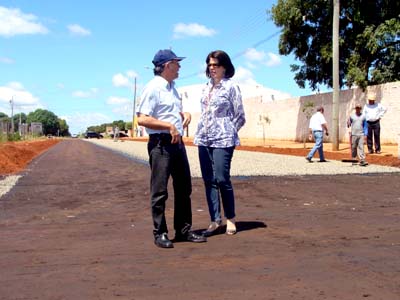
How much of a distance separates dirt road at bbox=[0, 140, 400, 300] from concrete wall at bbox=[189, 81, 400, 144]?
47.1 feet

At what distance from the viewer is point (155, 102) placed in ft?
17.2

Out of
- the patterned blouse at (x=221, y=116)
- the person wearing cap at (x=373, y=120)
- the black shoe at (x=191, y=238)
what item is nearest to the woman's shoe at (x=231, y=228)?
the black shoe at (x=191, y=238)

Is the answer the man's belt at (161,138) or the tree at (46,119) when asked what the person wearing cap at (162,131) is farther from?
the tree at (46,119)

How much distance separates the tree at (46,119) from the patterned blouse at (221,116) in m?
175

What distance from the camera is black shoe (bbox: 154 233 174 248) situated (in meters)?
5.19

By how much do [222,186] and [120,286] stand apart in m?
2.10

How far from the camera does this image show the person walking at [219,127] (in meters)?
5.73

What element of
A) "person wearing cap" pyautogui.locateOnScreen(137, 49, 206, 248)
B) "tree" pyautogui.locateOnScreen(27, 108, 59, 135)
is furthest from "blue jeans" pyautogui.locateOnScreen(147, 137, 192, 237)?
"tree" pyautogui.locateOnScreen(27, 108, 59, 135)

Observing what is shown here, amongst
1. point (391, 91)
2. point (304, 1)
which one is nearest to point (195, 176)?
point (391, 91)

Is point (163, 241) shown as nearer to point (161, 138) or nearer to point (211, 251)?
point (211, 251)

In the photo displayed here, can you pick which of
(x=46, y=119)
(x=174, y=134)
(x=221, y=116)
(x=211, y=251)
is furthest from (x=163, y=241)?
(x=46, y=119)

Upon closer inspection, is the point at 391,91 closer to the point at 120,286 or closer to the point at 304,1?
the point at 304,1

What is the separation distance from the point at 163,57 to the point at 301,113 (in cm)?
2836

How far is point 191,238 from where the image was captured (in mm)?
5480
